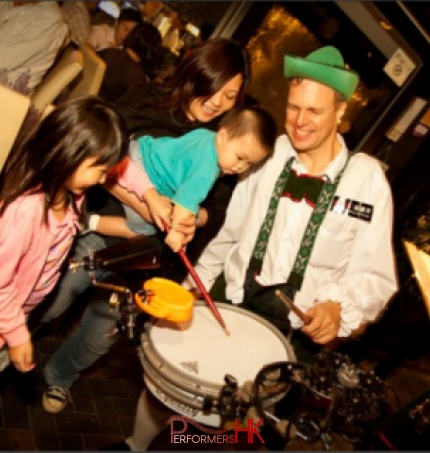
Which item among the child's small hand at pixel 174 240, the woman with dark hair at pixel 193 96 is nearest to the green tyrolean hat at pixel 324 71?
the woman with dark hair at pixel 193 96

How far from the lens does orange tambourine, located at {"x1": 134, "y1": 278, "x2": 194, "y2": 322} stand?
1737 mm

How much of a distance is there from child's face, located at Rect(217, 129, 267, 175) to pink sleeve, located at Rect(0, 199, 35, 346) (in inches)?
35.4

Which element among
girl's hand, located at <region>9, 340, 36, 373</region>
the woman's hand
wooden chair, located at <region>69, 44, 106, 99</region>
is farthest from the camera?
wooden chair, located at <region>69, 44, 106, 99</region>

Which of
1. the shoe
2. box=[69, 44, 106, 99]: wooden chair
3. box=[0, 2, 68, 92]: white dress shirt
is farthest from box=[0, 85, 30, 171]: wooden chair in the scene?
the shoe

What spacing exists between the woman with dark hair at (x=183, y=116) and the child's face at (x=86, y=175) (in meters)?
0.39

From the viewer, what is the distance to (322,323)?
2174mm

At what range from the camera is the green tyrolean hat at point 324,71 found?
7.41 feet

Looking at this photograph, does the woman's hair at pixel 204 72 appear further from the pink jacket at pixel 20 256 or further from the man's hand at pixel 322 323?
the man's hand at pixel 322 323

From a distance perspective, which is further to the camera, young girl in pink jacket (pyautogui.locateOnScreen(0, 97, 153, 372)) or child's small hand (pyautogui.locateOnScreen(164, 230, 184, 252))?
child's small hand (pyautogui.locateOnScreen(164, 230, 184, 252))

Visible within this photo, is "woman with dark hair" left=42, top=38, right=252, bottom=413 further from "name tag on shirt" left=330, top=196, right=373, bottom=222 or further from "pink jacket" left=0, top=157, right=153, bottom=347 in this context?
"name tag on shirt" left=330, top=196, right=373, bottom=222

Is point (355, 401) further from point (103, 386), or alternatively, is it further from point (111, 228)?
point (103, 386)

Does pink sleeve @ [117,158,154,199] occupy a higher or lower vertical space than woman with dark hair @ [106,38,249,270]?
lower

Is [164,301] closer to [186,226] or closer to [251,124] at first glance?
[186,226]

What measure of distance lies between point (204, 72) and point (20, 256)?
3.87 feet
